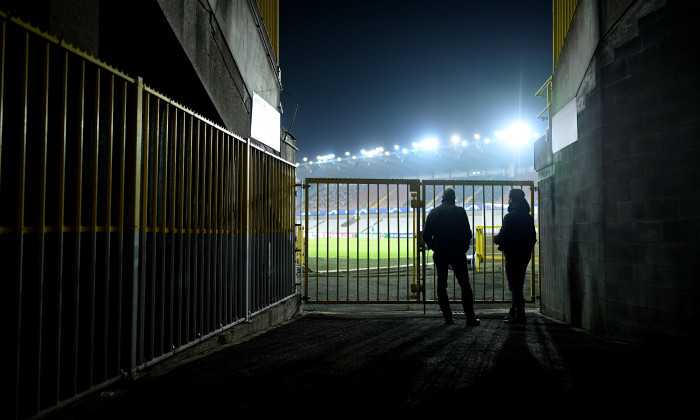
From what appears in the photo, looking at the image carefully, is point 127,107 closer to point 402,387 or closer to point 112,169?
point 112,169

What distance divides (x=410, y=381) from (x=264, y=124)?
216 inches

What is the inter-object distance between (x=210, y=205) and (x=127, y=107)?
1488 mm

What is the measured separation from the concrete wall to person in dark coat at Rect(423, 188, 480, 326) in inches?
54.3

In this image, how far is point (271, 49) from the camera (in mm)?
9375

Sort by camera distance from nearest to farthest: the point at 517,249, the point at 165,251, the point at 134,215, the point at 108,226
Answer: the point at 108,226 → the point at 134,215 → the point at 165,251 → the point at 517,249

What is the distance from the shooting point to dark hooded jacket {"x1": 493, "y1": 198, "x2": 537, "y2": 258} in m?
6.64

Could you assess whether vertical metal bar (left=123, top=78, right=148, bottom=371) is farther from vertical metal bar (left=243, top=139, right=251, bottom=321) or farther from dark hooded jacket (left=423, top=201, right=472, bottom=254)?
dark hooded jacket (left=423, top=201, right=472, bottom=254)

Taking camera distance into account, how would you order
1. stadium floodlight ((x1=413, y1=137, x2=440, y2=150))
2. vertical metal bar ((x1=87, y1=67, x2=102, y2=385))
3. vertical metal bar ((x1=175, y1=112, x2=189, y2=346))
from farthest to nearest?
stadium floodlight ((x1=413, y1=137, x2=440, y2=150)) → vertical metal bar ((x1=175, y1=112, x2=189, y2=346)) → vertical metal bar ((x1=87, y1=67, x2=102, y2=385))

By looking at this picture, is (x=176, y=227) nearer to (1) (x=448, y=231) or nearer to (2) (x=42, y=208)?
(2) (x=42, y=208)

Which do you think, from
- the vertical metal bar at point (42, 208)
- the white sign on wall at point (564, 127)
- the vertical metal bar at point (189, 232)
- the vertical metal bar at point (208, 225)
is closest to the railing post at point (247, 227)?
the vertical metal bar at point (208, 225)

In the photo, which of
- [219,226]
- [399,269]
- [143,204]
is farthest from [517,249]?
[399,269]

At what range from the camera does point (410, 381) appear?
3.52 m

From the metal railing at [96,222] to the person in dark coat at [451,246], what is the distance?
2.90m

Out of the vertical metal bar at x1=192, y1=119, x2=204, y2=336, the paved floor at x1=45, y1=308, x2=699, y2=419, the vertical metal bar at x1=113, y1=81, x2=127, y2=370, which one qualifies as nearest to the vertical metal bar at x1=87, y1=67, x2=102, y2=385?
the vertical metal bar at x1=113, y1=81, x2=127, y2=370
